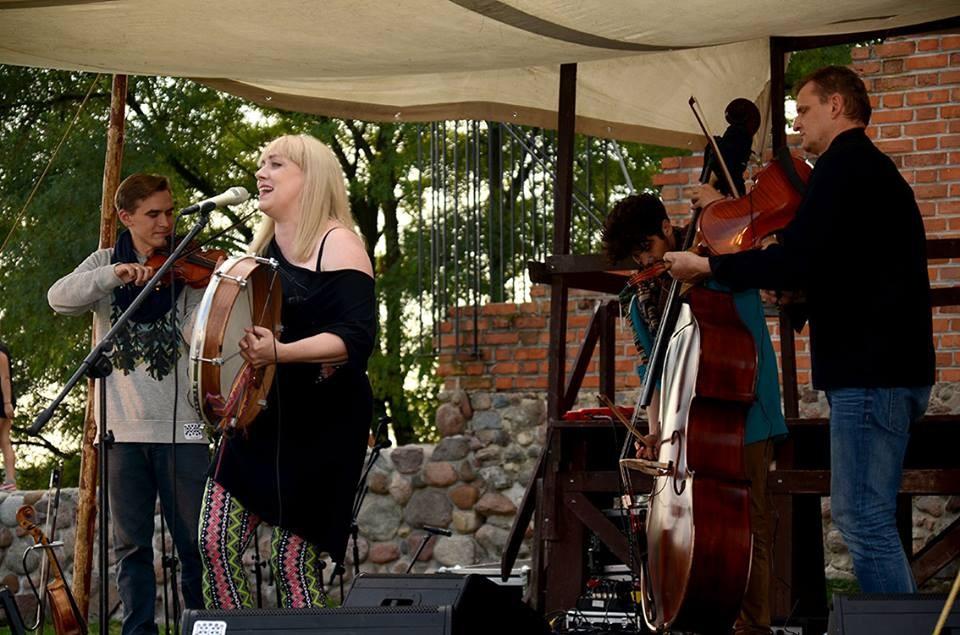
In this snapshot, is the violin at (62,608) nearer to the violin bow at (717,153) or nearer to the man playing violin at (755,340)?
the man playing violin at (755,340)

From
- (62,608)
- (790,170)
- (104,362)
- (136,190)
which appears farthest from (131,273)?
(790,170)

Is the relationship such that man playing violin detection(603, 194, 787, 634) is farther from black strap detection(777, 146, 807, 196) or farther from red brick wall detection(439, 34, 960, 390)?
red brick wall detection(439, 34, 960, 390)

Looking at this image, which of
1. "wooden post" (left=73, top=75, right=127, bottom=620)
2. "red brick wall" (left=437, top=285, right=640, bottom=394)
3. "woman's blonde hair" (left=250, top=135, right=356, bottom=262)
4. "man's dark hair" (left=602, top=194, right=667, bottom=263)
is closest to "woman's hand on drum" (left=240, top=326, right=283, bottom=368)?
"woman's blonde hair" (left=250, top=135, right=356, bottom=262)

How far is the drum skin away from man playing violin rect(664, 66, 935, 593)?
1.34 meters

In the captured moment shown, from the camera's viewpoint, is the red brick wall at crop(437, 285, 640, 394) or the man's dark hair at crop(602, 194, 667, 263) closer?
the man's dark hair at crop(602, 194, 667, 263)

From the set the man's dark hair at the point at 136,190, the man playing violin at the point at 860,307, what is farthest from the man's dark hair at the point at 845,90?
the man's dark hair at the point at 136,190

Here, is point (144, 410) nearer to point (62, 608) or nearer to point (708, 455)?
point (62, 608)

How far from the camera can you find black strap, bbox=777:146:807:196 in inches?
169

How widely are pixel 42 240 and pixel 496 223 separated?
151 inches

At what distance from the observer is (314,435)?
3850mm

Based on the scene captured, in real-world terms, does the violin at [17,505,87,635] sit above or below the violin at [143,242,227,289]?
below

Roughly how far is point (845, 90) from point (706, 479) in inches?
47.0

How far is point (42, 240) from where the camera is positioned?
12000 mm

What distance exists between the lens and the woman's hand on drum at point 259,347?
372cm
